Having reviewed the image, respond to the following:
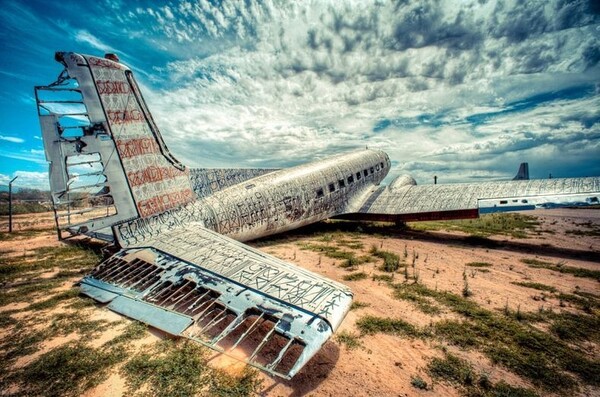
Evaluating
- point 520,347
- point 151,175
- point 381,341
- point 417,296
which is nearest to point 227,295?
point 381,341

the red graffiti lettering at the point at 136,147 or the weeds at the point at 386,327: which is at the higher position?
the red graffiti lettering at the point at 136,147

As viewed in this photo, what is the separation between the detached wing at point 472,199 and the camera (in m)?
11.6

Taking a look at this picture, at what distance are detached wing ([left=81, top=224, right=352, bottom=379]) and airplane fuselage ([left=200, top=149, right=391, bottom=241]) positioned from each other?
304 cm

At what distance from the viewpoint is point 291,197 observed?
12.4 meters

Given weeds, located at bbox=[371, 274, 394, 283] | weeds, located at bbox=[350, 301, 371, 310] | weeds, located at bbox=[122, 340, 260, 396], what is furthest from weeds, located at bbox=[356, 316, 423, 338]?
weeds, located at bbox=[122, 340, 260, 396]

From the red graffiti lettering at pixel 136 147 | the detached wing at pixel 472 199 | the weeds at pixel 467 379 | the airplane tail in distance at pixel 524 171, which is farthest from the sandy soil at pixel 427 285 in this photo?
the airplane tail in distance at pixel 524 171

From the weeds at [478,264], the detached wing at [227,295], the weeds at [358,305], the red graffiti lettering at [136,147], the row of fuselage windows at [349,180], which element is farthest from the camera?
the row of fuselage windows at [349,180]

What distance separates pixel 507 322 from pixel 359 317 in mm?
3380

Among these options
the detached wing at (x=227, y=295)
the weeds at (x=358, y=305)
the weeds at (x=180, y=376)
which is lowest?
the weeds at (x=358, y=305)

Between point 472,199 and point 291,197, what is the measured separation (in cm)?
954

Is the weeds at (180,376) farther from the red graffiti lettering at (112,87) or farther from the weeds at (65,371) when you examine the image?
the red graffiti lettering at (112,87)

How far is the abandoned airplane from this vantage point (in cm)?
396

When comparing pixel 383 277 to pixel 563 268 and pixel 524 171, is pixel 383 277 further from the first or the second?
pixel 524 171

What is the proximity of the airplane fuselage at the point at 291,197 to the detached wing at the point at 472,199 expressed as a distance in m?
1.69
